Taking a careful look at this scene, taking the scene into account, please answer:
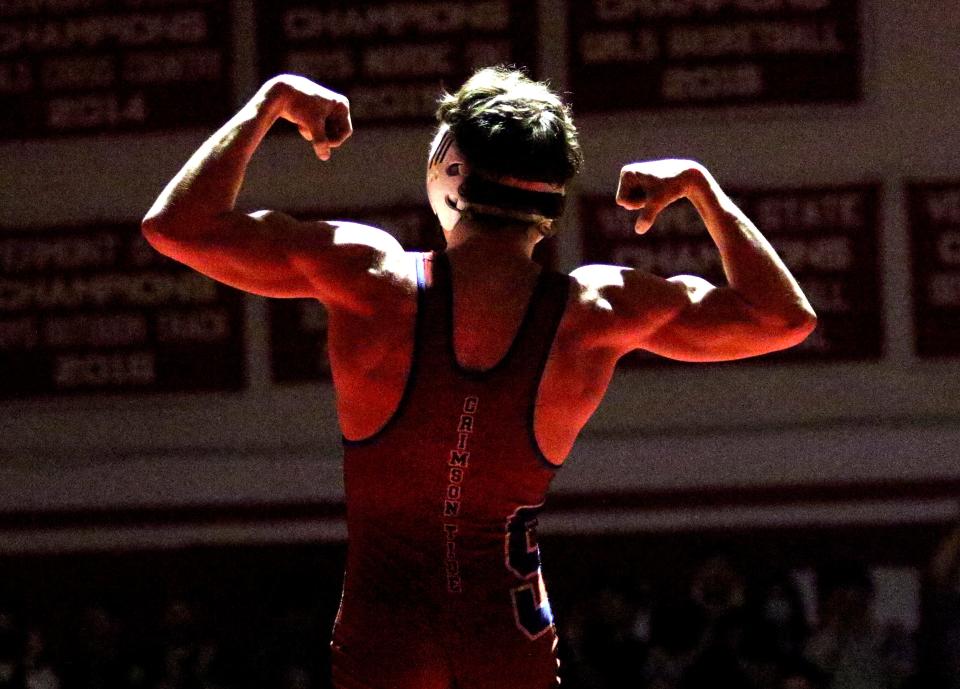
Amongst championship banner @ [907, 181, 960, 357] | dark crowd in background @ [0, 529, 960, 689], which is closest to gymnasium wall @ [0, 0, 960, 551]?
championship banner @ [907, 181, 960, 357]

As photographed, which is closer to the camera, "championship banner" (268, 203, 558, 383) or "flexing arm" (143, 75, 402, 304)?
"flexing arm" (143, 75, 402, 304)

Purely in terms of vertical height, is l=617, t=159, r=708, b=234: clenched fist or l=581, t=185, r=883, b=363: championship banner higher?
l=617, t=159, r=708, b=234: clenched fist

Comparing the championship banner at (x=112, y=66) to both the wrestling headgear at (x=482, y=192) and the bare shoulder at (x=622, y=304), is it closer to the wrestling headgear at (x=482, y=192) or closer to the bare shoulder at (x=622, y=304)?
the wrestling headgear at (x=482, y=192)

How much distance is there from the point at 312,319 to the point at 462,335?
4.32 m

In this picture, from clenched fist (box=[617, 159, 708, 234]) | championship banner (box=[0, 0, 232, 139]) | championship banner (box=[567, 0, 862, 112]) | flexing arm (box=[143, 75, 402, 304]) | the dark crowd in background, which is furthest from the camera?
championship banner (box=[0, 0, 232, 139])

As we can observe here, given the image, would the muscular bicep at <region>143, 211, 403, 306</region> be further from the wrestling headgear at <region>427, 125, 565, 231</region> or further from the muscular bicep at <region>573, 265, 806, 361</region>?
the muscular bicep at <region>573, 265, 806, 361</region>

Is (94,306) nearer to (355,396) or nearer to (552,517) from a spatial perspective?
(552,517)

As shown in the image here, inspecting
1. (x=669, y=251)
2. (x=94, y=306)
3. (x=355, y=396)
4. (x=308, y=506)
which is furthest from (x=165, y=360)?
(x=355, y=396)

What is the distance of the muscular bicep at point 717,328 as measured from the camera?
223 centimetres

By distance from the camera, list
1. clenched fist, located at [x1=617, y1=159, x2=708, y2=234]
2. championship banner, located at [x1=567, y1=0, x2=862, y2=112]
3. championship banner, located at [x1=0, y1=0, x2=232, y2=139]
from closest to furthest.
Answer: clenched fist, located at [x1=617, y1=159, x2=708, y2=234]
championship banner, located at [x1=567, y1=0, x2=862, y2=112]
championship banner, located at [x1=0, y1=0, x2=232, y2=139]

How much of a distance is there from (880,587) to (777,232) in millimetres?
1462

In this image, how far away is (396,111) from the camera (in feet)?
21.0

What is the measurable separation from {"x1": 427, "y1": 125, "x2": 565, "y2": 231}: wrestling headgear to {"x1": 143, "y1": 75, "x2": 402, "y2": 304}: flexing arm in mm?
131

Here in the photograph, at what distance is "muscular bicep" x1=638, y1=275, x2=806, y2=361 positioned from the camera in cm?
223
